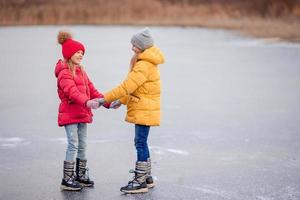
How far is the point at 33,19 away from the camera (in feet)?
173

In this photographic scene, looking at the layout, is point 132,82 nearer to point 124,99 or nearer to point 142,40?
point 124,99

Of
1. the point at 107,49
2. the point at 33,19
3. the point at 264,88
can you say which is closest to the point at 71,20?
the point at 33,19

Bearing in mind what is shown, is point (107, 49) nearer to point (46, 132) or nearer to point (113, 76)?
point (113, 76)

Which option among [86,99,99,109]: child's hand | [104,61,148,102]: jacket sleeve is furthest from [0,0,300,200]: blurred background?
[104,61,148,102]: jacket sleeve

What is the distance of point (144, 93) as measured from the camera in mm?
5523

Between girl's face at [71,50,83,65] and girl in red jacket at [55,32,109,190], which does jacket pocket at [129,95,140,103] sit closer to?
girl in red jacket at [55,32,109,190]

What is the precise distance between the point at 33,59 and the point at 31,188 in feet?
47.6

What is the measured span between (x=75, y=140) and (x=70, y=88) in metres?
0.50

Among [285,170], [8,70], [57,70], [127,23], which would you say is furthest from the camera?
[127,23]

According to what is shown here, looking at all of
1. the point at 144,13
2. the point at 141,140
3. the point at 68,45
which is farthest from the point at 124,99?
the point at 144,13

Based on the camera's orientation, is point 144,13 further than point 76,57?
Yes

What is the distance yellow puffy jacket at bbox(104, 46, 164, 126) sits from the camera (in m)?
5.41

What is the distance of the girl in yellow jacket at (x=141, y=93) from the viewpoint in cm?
540

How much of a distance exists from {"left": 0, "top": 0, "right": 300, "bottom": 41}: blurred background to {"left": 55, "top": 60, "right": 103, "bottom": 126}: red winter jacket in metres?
41.3
